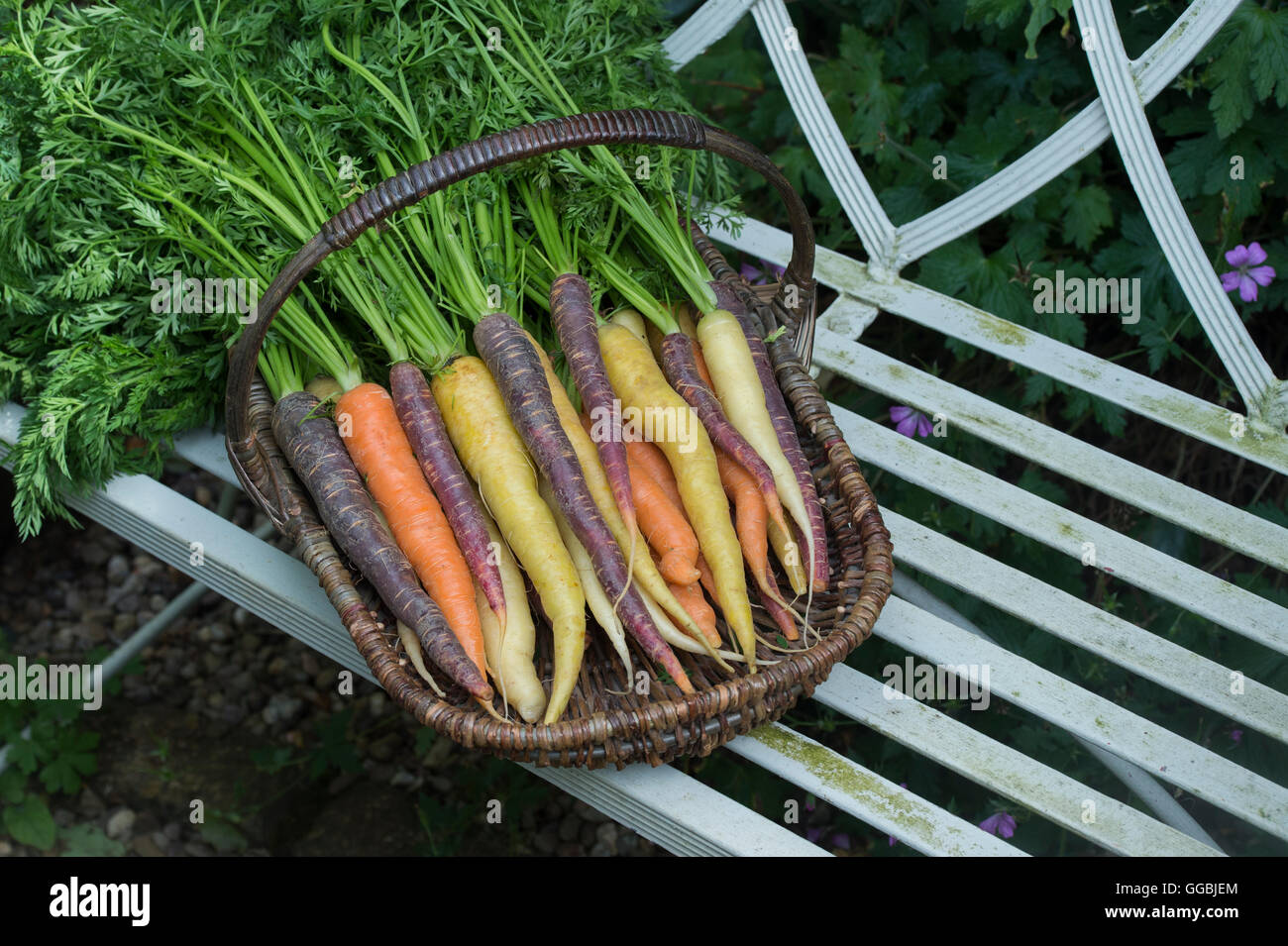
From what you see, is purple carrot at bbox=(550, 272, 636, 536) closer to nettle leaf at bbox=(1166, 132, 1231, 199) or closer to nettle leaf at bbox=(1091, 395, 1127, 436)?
nettle leaf at bbox=(1091, 395, 1127, 436)

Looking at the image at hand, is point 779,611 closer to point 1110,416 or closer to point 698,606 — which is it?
point 698,606

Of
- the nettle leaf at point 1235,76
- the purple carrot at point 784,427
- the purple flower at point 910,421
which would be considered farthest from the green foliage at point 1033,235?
the purple carrot at point 784,427

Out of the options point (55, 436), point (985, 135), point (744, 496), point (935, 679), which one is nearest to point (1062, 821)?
point (935, 679)

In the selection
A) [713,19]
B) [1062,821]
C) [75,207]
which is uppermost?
[713,19]

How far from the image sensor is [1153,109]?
225 cm

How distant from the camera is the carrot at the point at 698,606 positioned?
5.09 ft

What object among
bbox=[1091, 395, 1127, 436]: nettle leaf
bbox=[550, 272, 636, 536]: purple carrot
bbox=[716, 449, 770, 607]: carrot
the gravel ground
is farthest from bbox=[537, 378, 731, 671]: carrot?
bbox=[1091, 395, 1127, 436]: nettle leaf

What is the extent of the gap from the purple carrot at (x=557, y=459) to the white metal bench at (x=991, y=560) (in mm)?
188

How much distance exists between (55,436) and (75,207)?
0.36 metres

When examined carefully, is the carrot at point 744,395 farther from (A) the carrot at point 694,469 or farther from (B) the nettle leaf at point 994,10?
(B) the nettle leaf at point 994,10

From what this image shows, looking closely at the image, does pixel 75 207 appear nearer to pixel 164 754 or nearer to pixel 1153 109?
pixel 164 754

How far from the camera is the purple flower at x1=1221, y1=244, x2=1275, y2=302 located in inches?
81.1

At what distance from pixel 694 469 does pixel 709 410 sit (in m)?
0.10

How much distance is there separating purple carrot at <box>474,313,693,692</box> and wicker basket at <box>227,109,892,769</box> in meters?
0.07
